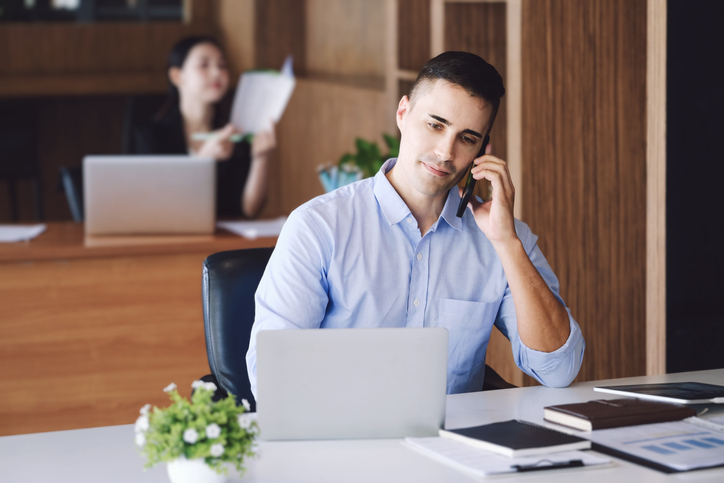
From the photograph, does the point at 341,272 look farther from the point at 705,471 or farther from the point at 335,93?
the point at 335,93

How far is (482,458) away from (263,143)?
2383mm

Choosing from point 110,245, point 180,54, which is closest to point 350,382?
point 110,245

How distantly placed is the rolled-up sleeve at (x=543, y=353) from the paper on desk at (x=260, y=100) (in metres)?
1.63

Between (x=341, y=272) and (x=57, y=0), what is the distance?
16.2ft

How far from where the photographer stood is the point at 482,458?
3.76 ft

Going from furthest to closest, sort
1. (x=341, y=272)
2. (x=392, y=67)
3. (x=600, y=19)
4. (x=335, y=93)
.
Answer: (x=335, y=93) < (x=392, y=67) < (x=600, y=19) < (x=341, y=272)

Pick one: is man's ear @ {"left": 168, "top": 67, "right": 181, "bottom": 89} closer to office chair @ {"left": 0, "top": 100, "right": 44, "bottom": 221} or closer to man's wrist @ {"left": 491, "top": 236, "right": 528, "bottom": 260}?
office chair @ {"left": 0, "top": 100, "right": 44, "bottom": 221}

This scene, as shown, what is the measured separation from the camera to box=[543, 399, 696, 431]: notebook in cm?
127

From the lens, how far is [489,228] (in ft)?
5.42

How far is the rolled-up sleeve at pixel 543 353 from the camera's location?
1563 millimetres

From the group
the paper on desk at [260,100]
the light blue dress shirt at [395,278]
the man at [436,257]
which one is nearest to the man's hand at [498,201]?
the man at [436,257]

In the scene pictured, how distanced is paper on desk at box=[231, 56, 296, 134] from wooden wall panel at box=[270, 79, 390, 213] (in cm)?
61

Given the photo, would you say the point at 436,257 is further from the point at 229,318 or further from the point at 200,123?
the point at 200,123

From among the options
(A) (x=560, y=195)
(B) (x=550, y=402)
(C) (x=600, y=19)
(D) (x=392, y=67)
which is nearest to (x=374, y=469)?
(B) (x=550, y=402)
